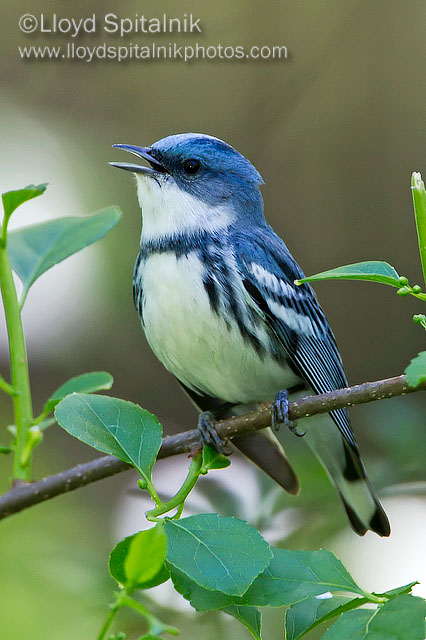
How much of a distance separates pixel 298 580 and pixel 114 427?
0.42 m

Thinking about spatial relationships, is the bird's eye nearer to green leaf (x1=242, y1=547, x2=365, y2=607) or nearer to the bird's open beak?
the bird's open beak

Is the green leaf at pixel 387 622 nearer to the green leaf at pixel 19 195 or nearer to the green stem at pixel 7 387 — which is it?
the green stem at pixel 7 387

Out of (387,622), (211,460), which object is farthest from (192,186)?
(387,622)

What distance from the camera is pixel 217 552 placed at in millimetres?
1221

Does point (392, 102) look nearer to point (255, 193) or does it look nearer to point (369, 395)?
point (255, 193)

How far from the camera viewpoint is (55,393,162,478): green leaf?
4.62 feet

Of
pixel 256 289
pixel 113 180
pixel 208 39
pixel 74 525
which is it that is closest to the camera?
pixel 256 289

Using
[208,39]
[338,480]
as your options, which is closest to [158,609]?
[338,480]

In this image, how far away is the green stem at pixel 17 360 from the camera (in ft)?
5.19

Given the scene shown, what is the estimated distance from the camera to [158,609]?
218 centimetres

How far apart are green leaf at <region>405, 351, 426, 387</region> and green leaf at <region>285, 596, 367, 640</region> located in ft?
1.18

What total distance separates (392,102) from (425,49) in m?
0.46

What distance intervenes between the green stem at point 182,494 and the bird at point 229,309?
0.67 meters

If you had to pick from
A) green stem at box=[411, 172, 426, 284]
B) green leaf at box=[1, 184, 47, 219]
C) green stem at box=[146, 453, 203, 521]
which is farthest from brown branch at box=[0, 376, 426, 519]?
green leaf at box=[1, 184, 47, 219]
